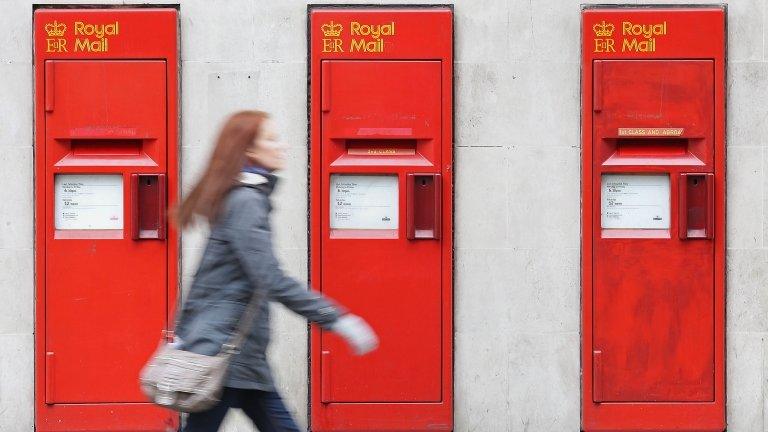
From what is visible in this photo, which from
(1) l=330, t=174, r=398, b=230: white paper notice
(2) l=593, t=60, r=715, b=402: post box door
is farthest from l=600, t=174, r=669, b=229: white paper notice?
(1) l=330, t=174, r=398, b=230: white paper notice

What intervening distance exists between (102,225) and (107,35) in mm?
1012

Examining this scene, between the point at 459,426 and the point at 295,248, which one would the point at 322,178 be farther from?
the point at 459,426

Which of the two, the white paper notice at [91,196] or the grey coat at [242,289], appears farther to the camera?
the white paper notice at [91,196]

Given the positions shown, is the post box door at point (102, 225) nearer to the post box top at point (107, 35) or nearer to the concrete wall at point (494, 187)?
the post box top at point (107, 35)

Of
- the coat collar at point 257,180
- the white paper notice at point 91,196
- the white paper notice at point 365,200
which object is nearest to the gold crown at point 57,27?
the white paper notice at point 91,196

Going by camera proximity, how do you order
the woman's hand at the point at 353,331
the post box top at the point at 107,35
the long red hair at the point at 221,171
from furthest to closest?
the post box top at the point at 107,35 → the long red hair at the point at 221,171 → the woman's hand at the point at 353,331

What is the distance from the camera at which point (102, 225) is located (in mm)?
6152

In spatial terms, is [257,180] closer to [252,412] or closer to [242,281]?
[242,281]

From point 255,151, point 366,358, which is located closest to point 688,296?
point 366,358

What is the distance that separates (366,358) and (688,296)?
1771 millimetres

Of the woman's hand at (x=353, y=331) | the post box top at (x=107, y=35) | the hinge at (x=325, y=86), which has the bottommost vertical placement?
the woman's hand at (x=353, y=331)

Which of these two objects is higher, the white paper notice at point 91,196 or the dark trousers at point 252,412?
the white paper notice at point 91,196

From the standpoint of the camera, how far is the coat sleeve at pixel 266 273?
12.7 feet

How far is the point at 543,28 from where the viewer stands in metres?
6.20
